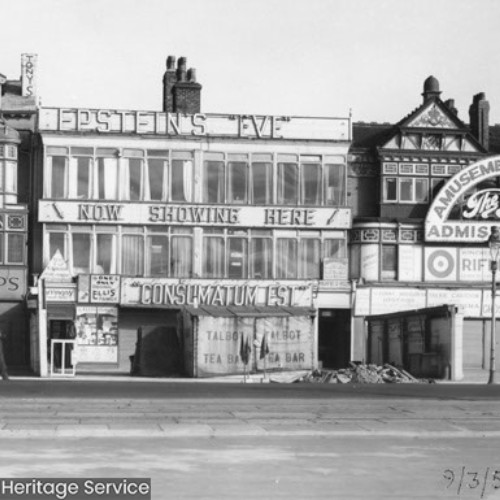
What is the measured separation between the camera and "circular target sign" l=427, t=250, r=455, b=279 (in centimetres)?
5812

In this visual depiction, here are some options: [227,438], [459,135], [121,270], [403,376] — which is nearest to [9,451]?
[227,438]

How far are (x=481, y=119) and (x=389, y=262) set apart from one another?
9.19 m

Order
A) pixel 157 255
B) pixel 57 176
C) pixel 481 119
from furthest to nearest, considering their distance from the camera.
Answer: pixel 481 119
pixel 157 255
pixel 57 176

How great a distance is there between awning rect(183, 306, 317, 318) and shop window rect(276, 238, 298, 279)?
2.19m

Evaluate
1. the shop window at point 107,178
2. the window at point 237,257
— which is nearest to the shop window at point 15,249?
the shop window at point 107,178

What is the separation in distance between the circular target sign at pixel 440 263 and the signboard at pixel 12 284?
1867 centimetres

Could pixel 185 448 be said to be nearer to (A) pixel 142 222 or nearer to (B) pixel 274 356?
(B) pixel 274 356

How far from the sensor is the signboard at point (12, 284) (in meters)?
55.2

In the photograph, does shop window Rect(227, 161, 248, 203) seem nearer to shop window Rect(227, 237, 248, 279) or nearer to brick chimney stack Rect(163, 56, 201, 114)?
shop window Rect(227, 237, 248, 279)

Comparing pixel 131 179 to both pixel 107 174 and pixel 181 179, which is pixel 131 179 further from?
pixel 181 179

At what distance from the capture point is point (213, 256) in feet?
187

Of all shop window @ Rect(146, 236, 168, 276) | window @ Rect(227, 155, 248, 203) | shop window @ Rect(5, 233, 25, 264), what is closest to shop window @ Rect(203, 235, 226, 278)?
shop window @ Rect(146, 236, 168, 276)

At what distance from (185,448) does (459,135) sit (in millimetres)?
46281

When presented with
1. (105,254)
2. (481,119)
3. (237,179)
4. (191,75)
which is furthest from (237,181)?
(481,119)
